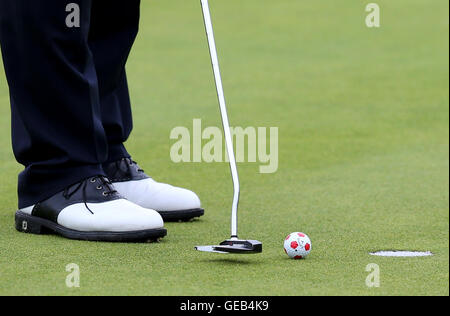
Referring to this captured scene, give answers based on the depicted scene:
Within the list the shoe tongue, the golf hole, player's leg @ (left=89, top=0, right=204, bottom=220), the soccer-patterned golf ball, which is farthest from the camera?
the shoe tongue

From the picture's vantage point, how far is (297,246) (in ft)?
7.60

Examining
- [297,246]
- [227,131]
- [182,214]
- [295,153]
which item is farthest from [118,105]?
[295,153]

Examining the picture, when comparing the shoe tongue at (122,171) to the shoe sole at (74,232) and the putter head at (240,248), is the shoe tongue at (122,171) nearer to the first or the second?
the shoe sole at (74,232)

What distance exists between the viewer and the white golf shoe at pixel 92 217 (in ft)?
8.32

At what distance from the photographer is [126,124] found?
126 inches

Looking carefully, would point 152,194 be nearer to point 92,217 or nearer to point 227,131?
point 92,217

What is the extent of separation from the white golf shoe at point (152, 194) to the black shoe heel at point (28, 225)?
424 mm

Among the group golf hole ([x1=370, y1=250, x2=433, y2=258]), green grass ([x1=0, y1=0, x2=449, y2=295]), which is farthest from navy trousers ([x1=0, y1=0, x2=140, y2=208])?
golf hole ([x1=370, y1=250, x2=433, y2=258])

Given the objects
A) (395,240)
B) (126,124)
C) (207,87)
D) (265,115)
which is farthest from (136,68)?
(395,240)

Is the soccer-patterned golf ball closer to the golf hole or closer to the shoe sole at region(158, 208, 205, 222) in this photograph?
the golf hole

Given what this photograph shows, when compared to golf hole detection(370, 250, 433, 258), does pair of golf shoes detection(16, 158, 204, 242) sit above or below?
above

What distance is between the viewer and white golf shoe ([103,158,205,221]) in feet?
9.84

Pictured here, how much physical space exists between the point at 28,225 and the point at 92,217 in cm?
24

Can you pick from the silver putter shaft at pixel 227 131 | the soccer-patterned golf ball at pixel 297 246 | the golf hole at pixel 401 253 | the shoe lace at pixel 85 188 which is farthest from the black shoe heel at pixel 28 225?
the golf hole at pixel 401 253
